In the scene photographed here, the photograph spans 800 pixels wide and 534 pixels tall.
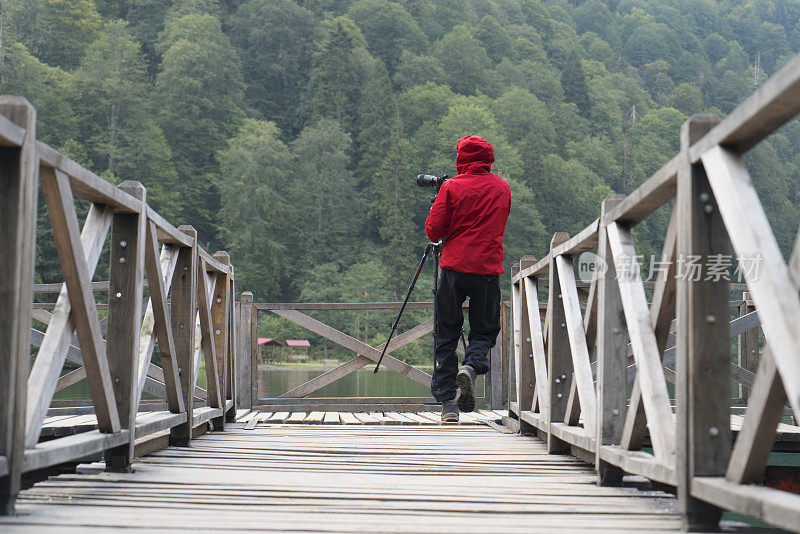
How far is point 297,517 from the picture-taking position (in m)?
2.21

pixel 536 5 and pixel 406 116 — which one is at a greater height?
pixel 536 5

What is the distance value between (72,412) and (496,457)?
11.7 feet

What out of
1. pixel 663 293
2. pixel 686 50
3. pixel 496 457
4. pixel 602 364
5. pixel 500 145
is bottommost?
pixel 496 457

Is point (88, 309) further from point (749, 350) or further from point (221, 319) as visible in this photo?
point (749, 350)

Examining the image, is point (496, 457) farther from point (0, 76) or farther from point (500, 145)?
point (500, 145)

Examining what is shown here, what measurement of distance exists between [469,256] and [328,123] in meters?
45.6

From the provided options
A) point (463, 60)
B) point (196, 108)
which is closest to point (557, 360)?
point (196, 108)

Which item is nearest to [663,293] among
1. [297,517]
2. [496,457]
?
[297,517]

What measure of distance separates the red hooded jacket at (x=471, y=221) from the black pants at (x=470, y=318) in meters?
0.09

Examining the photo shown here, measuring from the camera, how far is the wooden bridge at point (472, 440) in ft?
6.07

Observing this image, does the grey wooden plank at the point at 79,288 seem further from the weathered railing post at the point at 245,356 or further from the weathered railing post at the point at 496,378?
the weathered railing post at the point at 496,378

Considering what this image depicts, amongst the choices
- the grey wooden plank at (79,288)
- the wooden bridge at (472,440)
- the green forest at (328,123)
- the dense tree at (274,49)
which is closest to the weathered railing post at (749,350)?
the wooden bridge at (472,440)

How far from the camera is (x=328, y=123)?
49.3 meters

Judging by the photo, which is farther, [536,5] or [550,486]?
[536,5]
